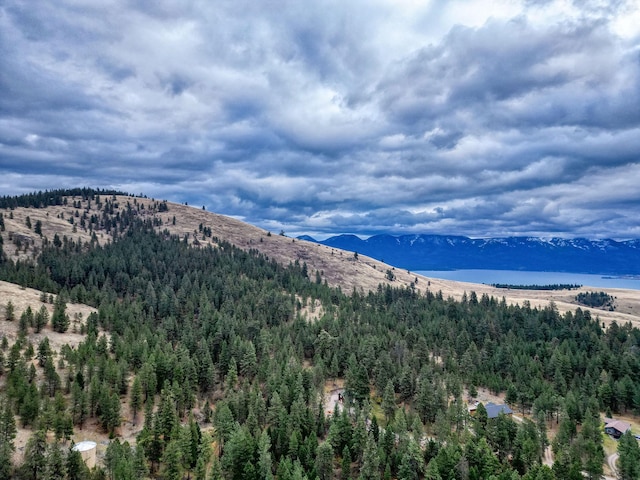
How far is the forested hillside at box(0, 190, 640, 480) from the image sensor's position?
76.1m

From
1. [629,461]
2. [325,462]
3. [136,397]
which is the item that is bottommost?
[325,462]

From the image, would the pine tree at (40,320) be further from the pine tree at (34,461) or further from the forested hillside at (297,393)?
the pine tree at (34,461)

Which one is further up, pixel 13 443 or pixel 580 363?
pixel 580 363

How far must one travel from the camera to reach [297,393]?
98.8 metres

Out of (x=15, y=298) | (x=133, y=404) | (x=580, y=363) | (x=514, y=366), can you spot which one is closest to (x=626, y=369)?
(x=580, y=363)

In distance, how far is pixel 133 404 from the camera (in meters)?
95.8

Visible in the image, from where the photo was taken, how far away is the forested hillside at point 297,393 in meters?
76.1

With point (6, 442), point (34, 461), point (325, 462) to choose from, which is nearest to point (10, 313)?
point (6, 442)

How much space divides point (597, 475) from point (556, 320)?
129m

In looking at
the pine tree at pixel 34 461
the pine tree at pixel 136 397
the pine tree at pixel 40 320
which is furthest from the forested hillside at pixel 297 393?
the pine tree at pixel 40 320

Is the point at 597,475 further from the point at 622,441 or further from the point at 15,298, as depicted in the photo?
the point at 15,298

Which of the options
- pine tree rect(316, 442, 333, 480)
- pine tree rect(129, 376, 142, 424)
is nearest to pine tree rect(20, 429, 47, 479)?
pine tree rect(129, 376, 142, 424)

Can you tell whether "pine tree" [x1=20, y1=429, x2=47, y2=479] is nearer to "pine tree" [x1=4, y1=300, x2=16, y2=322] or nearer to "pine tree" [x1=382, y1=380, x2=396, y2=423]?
"pine tree" [x1=382, y1=380, x2=396, y2=423]

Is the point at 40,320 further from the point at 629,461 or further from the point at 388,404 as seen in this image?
the point at 629,461
